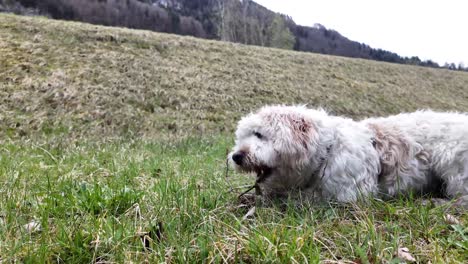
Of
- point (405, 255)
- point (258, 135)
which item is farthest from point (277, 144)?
point (405, 255)

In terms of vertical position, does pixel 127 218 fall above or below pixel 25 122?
above

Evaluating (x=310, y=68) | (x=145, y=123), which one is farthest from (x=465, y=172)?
(x=310, y=68)

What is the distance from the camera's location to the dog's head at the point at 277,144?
Answer: 3.86 m

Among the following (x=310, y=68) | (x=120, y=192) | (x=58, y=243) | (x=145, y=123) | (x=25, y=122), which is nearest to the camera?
(x=58, y=243)

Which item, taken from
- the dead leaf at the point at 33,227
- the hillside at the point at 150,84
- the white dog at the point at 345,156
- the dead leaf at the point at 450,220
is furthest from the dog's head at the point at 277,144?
the hillside at the point at 150,84

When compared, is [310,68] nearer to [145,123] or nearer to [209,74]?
[209,74]

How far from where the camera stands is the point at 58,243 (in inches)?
94.7

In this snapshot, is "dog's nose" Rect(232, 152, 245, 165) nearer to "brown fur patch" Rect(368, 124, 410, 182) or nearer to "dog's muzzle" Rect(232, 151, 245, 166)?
"dog's muzzle" Rect(232, 151, 245, 166)

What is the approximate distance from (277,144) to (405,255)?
67.8 inches

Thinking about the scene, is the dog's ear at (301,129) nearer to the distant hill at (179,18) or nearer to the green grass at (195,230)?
the green grass at (195,230)

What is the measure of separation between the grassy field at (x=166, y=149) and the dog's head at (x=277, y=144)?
1.39ft

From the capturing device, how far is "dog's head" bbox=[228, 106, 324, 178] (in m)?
3.86

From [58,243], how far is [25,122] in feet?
37.9

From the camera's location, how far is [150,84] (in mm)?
18078
